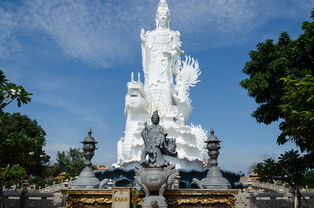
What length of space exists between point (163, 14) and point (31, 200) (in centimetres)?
1305

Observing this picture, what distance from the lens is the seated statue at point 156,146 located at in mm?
9008

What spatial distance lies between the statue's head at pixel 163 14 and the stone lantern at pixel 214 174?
12.8 metres

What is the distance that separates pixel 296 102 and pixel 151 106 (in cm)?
1077

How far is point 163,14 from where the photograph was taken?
20.9 metres

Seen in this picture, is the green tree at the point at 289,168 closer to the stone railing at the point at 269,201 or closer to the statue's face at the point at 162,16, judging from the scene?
the stone railing at the point at 269,201

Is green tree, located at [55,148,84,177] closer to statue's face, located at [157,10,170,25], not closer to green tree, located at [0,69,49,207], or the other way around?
green tree, located at [0,69,49,207]

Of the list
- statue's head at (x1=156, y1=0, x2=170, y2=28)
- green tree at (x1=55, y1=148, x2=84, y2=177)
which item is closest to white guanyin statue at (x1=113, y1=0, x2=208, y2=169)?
statue's head at (x1=156, y1=0, x2=170, y2=28)

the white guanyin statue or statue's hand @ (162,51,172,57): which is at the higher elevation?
statue's hand @ (162,51,172,57)

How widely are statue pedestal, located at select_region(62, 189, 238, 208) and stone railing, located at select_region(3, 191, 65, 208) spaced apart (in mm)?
6145

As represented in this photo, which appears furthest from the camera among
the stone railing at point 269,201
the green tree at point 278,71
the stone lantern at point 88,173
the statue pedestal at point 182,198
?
the stone railing at point 269,201

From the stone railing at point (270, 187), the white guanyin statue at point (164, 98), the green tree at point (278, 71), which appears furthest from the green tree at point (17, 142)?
the stone railing at point (270, 187)

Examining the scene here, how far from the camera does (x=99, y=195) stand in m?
8.34

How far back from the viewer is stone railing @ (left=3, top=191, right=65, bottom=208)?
13.7 meters

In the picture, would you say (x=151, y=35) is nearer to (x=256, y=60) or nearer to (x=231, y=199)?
(x=256, y=60)
